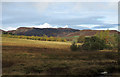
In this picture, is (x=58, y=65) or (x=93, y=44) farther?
(x=93, y=44)

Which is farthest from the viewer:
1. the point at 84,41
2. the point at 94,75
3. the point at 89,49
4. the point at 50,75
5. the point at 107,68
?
the point at 84,41

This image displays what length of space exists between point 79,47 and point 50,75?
25.7 meters

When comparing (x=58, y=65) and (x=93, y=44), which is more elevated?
(x=93, y=44)

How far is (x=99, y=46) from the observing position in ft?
124

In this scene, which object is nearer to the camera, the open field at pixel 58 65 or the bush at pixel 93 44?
the open field at pixel 58 65

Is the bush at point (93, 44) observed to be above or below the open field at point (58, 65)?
above

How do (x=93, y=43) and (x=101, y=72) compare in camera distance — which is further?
(x=93, y=43)

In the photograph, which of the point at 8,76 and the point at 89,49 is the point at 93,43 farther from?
the point at 8,76

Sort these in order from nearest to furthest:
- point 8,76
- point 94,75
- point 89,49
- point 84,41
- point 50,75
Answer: point 8,76, point 50,75, point 94,75, point 89,49, point 84,41

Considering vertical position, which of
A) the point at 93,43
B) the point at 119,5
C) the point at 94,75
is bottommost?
the point at 94,75

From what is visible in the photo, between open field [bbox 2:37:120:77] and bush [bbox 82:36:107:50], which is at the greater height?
bush [bbox 82:36:107:50]

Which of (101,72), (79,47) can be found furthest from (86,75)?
(79,47)

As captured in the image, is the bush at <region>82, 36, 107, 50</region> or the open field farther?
the bush at <region>82, 36, 107, 50</region>

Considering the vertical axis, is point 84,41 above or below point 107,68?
above
